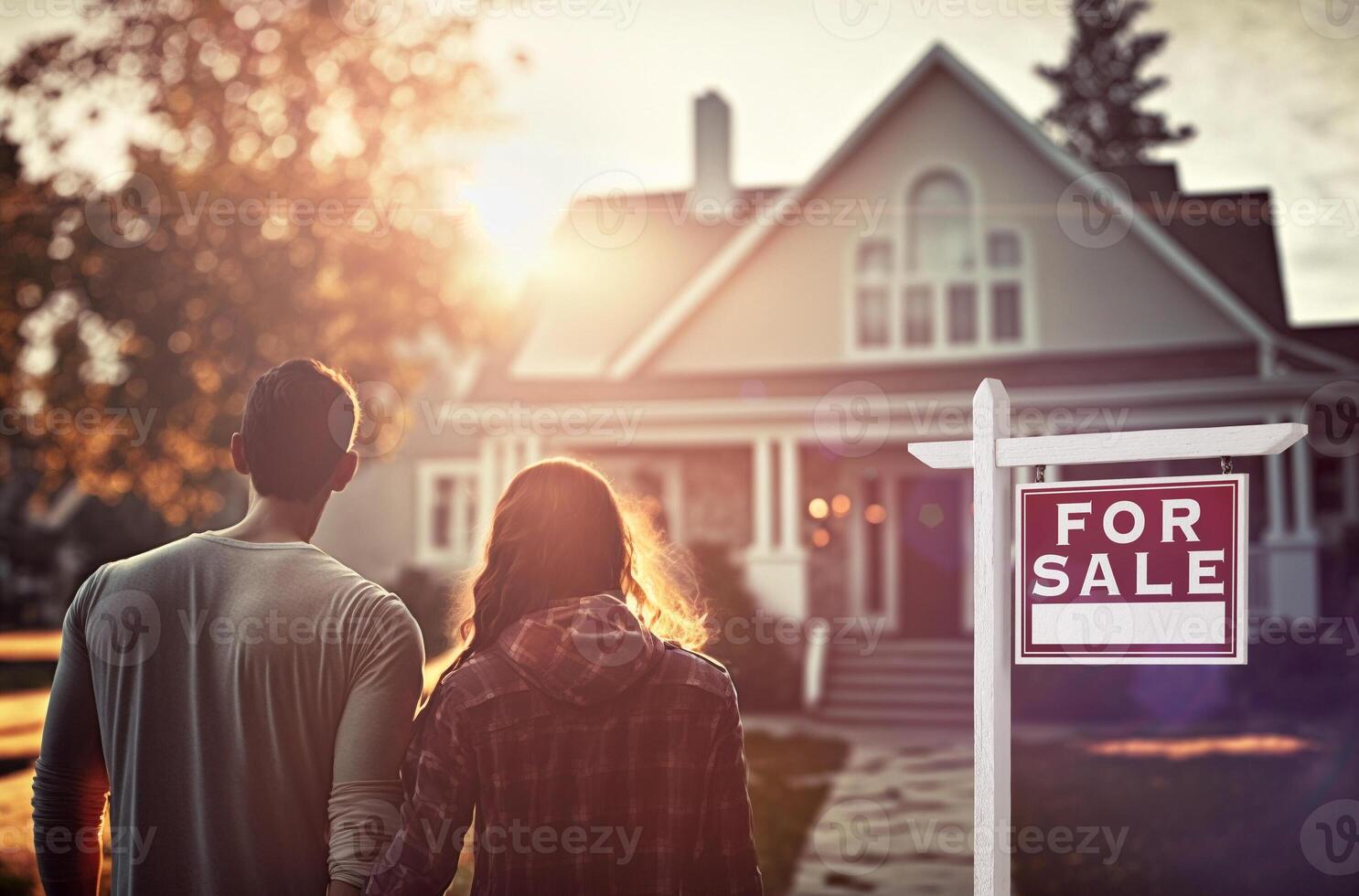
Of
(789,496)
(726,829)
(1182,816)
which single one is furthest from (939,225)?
(726,829)

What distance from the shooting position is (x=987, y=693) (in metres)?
3.57

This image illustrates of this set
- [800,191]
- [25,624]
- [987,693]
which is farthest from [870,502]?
[25,624]

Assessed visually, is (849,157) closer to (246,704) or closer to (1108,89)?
(246,704)

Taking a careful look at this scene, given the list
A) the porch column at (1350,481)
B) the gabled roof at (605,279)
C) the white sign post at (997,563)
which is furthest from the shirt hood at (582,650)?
the porch column at (1350,481)

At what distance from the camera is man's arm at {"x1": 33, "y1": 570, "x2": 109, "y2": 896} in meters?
2.82

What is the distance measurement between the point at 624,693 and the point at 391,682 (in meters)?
0.48

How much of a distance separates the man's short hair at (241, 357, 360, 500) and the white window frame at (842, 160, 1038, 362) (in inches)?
572

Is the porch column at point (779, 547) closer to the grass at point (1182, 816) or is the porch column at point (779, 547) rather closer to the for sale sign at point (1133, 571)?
the grass at point (1182, 816)

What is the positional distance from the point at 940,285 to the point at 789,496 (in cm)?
323

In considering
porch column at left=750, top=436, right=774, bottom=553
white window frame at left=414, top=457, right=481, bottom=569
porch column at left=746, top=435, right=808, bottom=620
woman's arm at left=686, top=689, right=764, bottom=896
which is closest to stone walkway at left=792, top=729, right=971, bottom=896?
porch column at left=746, top=435, right=808, bottom=620

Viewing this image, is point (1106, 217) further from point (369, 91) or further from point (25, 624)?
point (25, 624)

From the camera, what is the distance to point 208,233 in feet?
59.5

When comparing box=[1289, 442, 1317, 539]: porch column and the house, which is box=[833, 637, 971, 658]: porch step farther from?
box=[1289, 442, 1317, 539]: porch column

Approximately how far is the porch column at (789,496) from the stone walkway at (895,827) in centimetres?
413
